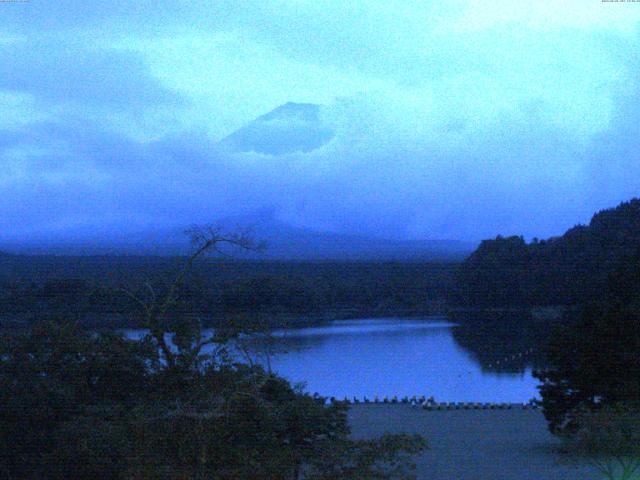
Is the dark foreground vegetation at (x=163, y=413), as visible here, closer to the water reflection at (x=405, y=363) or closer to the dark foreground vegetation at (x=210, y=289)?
the dark foreground vegetation at (x=210, y=289)

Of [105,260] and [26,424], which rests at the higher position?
[105,260]

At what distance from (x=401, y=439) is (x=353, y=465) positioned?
0.26m

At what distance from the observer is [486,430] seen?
6.33 m

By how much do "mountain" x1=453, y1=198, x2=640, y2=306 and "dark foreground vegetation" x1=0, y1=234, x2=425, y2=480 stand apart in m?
3.90

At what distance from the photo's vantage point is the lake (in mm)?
5684

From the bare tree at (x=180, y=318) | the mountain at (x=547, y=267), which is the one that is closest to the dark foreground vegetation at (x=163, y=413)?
the bare tree at (x=180, y=318)

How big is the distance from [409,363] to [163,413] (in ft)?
11.0

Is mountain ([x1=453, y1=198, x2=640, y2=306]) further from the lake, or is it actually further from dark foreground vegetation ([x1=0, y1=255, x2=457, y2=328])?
dark foreground vegetation ([x1=0, y1=255, x2=457, y2=328])

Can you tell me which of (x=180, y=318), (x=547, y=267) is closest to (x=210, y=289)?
(x=180, y=318)

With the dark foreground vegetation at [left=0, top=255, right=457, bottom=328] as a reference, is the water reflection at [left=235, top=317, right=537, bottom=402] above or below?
below

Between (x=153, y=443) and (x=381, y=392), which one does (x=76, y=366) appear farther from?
(x=381, y=392)

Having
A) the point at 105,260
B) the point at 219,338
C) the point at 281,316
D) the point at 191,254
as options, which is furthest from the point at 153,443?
the point at 105,260

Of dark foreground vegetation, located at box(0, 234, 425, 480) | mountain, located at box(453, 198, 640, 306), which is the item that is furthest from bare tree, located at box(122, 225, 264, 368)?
mountain, located at box(453, 198, 640, 306)

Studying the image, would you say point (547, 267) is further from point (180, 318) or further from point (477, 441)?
point (180, 318)
